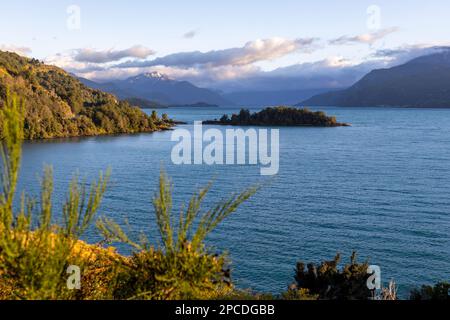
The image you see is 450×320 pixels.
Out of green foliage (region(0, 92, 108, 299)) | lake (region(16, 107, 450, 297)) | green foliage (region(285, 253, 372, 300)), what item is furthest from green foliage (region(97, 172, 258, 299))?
green foliage (region(285, 253, 372, 300))

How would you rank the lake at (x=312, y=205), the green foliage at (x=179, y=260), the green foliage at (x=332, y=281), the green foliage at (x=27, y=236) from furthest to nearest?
the lake at (x=312, y=205), the green foliage at (x=332, y=281), the green foliage at (x=179, y=260), the green foliage at (x=27, y=236)

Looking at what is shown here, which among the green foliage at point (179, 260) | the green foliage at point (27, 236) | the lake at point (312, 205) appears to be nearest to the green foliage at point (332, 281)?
the lake at point (312, 205)

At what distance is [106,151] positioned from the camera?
15062 centimetres

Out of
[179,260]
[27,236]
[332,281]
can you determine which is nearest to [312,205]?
[332,281]

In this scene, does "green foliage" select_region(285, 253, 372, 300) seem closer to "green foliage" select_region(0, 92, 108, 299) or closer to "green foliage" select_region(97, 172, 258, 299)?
"green foliage" select_region(97, 172, 258, 299)

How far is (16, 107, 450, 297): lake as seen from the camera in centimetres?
4884

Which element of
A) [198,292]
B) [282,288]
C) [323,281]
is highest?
[198,292]

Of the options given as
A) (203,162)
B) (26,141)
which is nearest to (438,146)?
(203,162)

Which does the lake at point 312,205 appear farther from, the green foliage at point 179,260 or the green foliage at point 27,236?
the green foliage at point 27,236

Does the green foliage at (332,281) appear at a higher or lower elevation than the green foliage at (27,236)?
lower

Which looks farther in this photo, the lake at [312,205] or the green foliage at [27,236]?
the lake at [312,205]

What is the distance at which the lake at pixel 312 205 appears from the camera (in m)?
48.8

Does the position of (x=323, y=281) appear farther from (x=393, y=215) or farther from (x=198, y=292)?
(x=393, y=215)
